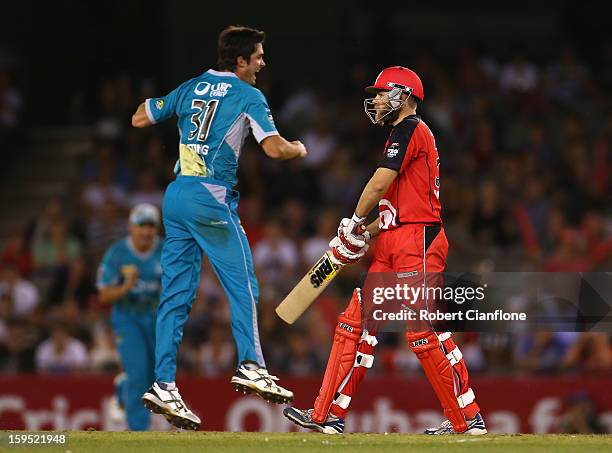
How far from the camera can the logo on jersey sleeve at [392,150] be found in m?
8.10

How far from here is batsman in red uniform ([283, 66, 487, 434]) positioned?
8.17 meters

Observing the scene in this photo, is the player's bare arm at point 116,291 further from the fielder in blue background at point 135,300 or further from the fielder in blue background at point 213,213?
the fielder in blue background at point 213,213

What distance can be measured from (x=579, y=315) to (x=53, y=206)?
7.59 m

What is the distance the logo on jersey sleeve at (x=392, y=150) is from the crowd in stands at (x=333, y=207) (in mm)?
5128

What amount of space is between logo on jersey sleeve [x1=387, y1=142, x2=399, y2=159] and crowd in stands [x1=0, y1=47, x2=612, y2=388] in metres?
5.13

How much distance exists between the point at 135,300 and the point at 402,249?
368 cm

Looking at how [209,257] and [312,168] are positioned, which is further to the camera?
[312,168]

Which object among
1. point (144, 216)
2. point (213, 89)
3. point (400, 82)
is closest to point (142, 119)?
point (213, 89)

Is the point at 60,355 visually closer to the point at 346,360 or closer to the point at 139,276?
the point at 139,276

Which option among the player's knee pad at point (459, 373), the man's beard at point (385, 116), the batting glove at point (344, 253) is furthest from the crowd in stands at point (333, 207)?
the man's beard at point (385, 116)

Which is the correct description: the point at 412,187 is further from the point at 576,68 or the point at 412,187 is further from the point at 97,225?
the point at 576,68

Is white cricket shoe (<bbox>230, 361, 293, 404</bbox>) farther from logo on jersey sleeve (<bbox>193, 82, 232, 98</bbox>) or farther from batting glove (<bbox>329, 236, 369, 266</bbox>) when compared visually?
logo on jersey sleeve (<bbox>193, 82, 232, 98</bbox>)

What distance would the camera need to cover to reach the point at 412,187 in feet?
27.0

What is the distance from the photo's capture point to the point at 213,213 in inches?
318
